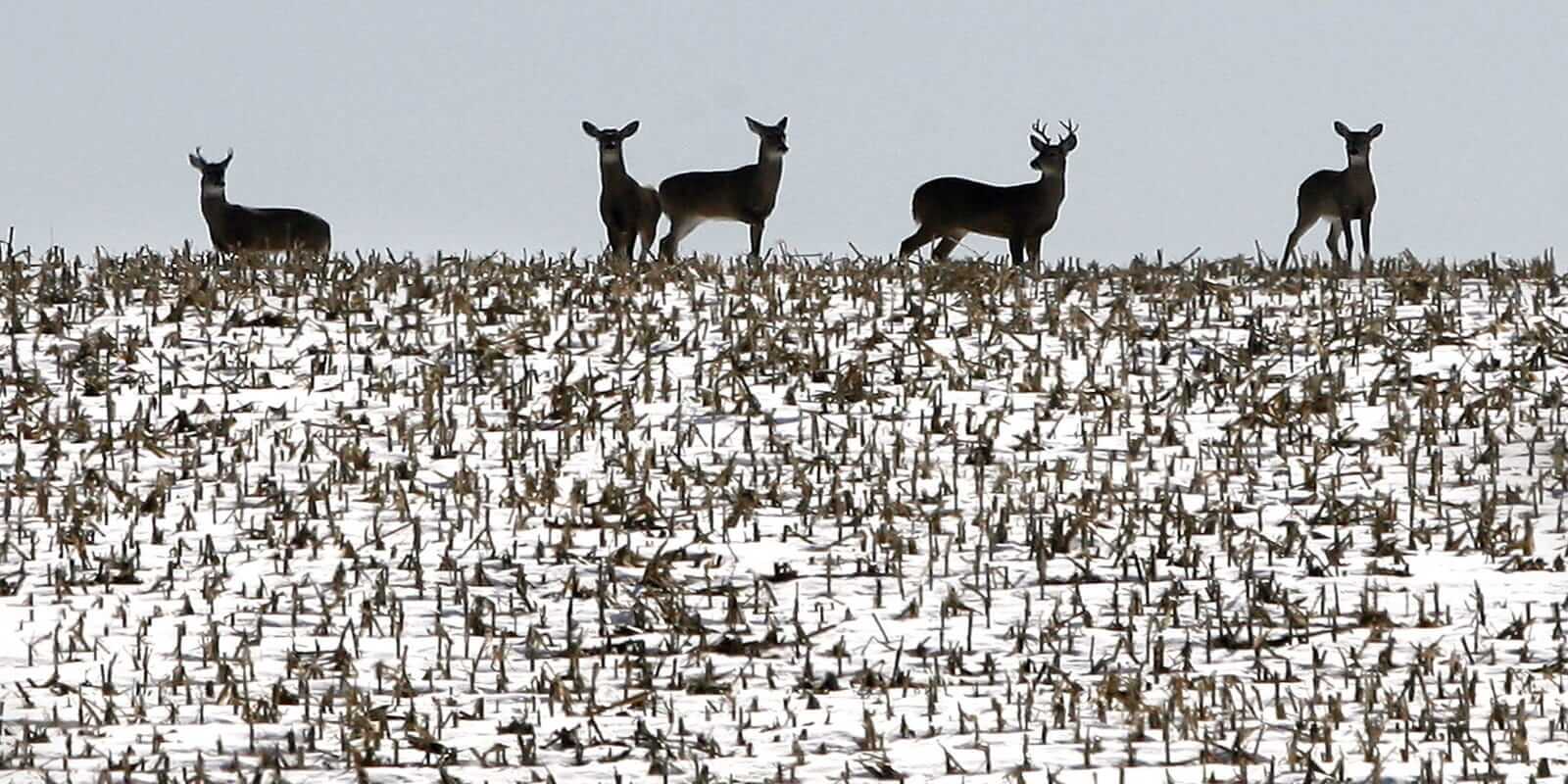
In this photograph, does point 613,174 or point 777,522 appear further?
point 613,174

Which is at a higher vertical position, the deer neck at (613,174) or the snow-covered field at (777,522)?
the deer neck at (613,174)

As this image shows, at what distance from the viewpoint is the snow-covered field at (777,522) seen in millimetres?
7305

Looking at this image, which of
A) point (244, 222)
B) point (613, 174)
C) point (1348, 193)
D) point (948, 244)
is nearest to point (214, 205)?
point (244, 222)

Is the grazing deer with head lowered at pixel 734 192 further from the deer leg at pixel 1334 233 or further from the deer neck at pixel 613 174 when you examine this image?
the deer leg at pixel 1334 233

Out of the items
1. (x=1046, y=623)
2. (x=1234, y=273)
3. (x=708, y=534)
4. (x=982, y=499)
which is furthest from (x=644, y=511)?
(x=1234, y=273)

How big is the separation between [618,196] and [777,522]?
11451 mm

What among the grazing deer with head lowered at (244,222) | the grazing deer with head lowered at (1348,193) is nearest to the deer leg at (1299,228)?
the grazing deer with head lowered at (1348,193)

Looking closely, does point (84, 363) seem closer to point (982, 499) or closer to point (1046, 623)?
point (982, 499)

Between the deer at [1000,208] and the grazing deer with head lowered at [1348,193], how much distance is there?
9.41ft

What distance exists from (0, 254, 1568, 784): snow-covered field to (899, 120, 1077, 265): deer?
392cm

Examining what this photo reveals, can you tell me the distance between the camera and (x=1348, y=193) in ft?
76.5

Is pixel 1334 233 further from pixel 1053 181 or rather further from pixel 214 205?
pixel 214 205

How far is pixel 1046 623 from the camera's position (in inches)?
347

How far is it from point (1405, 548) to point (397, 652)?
13.7 feet
